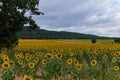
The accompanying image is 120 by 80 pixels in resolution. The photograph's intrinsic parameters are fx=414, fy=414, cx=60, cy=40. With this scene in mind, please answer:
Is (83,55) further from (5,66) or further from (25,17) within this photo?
(5,66)

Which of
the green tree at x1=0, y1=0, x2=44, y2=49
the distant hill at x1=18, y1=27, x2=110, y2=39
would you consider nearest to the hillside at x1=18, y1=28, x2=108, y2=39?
the distant hill at x1=18, y1=27, x2=110, y2=39

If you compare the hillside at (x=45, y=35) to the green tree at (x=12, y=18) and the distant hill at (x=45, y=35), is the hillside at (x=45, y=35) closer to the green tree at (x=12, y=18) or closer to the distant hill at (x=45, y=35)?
the distant hill at (x=45, y=35)

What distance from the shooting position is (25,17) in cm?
3184

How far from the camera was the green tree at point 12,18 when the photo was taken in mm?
31328

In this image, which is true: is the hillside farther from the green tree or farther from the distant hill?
the green tree

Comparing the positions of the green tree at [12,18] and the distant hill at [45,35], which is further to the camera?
the distant hill at [45,35]

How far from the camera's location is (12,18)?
104 feet

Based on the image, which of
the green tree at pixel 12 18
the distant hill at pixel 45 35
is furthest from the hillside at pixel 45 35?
the green tree at pixel 12 18

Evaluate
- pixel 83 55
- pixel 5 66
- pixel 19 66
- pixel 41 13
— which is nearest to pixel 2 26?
pixel 41 13

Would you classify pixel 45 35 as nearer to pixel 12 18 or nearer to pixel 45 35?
pixel 45 35

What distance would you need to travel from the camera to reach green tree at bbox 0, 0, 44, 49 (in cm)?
3133

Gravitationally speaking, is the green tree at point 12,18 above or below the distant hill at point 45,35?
above

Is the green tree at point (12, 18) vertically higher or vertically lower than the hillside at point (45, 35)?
higher

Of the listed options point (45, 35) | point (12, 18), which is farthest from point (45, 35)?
point (12, 18)
